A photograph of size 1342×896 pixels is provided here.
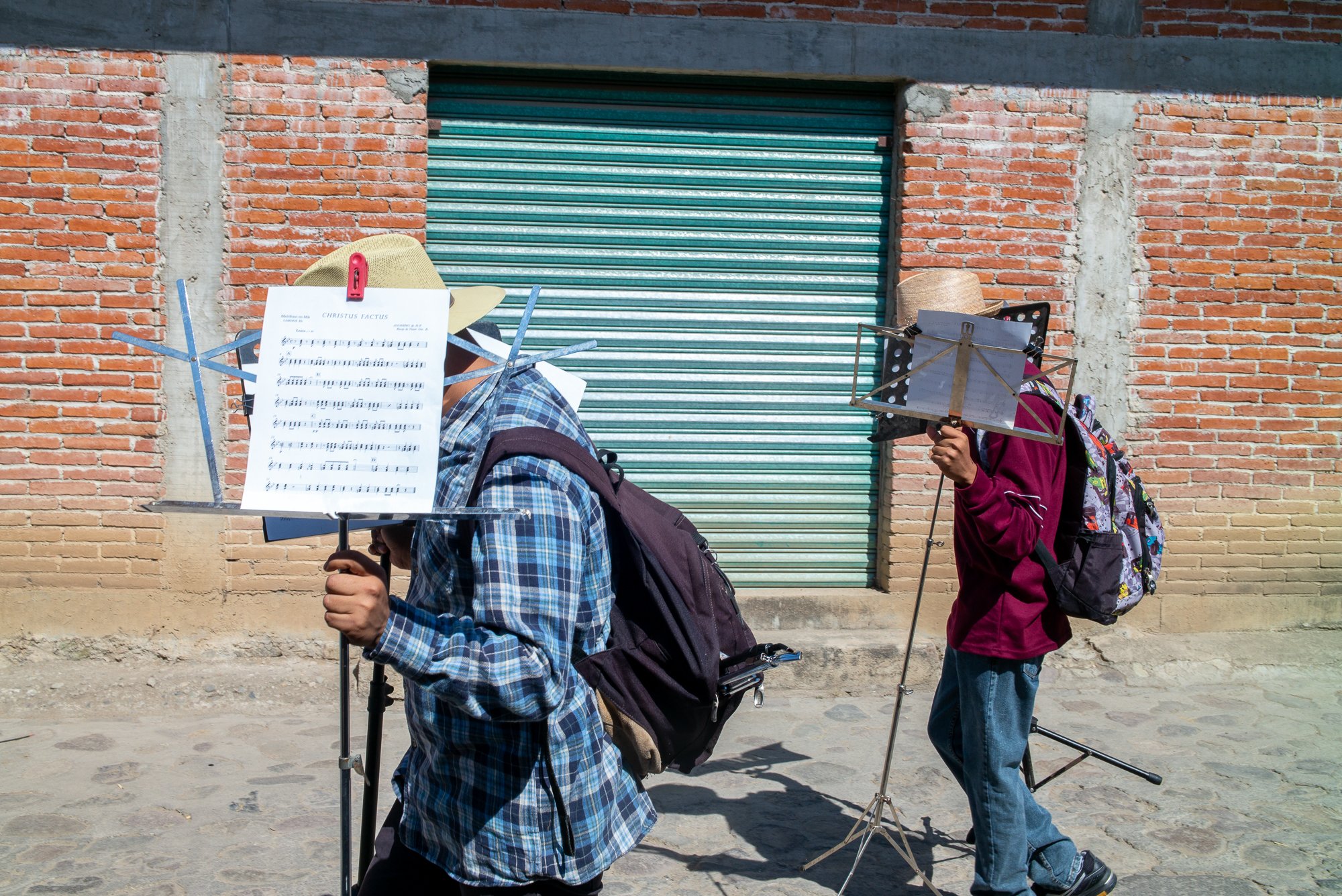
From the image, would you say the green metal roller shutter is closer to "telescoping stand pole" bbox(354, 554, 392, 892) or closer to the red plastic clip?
"telescoping stand pole" bbox(354, 554, 392, 892)

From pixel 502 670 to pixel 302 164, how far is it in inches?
187

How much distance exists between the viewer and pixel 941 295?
3547mm

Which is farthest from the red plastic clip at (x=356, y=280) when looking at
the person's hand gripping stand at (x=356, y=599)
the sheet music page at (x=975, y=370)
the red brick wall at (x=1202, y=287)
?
the red brick wall at (x=1202, y=287)

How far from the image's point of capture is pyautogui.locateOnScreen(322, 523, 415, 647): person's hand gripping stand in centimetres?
181

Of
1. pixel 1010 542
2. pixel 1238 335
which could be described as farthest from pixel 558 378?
pixel 1238 335

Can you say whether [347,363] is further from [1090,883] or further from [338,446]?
[1090,883]

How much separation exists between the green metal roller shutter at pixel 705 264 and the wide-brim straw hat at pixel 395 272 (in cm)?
413

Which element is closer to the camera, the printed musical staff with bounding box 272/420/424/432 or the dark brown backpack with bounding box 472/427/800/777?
the printed musical staff with bounding box 272/420/424/432

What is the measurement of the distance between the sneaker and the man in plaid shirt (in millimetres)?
1971

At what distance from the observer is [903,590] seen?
6.46 m

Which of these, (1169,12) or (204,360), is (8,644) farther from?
(1169,12)

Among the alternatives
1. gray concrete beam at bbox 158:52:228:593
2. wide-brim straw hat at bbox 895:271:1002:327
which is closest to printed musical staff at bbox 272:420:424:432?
wide-brim straw hat at bbox 895:271:1002:327

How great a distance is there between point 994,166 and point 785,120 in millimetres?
1209

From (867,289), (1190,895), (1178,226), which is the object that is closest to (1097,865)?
(1190,895)
